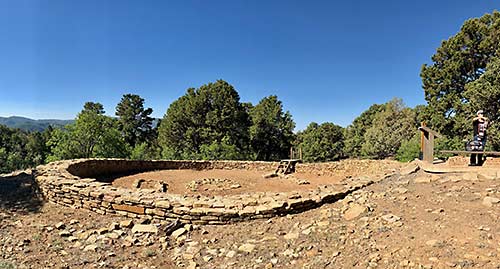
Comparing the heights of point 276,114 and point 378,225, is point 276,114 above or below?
above

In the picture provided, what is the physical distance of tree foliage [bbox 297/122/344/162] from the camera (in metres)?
37.4

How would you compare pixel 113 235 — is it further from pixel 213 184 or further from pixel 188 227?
pixel 213 184

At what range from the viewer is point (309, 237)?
4.27m

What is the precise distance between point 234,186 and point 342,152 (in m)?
31.2

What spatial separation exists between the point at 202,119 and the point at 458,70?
821 inches

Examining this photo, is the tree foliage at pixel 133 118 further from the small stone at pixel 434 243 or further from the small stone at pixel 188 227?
the small stone at pixel 434 243

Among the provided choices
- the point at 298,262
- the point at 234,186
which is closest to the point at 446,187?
the point at 298,262

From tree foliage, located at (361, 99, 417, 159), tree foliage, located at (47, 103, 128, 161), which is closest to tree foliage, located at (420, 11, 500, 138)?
tree foliage, located at (361, 99, 417, 159)

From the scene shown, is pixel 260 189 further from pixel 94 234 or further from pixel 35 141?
pixel 35 141

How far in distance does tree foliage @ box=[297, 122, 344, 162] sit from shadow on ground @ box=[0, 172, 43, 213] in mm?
31068

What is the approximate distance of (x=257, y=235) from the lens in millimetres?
4613

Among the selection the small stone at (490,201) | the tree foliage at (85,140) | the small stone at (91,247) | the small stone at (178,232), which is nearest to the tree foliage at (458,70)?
the small stone at (490,201)

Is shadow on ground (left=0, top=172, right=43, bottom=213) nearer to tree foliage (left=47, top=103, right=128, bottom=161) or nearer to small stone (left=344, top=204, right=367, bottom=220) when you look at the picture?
small stone (left=344, top=204, right=367, bottom=220)

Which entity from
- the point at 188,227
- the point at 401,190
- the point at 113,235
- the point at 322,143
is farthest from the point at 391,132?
the point at 113,235
